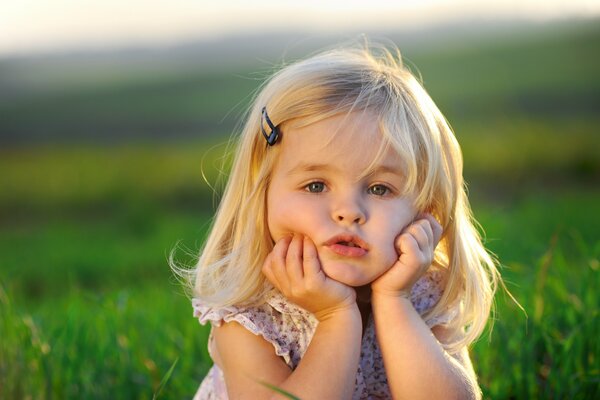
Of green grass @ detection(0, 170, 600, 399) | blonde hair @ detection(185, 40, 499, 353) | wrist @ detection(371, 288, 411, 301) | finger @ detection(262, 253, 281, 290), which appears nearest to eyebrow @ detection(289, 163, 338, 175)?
blonde hair @ detection(185, 40, 499, 353)

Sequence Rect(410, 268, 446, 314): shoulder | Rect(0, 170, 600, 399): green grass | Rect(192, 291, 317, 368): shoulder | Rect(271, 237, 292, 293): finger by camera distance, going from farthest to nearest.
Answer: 1. Rect(0, 170, 600, 399): green grass
2. Rect(410, 268, 446, 314): shoulder
3. Rect(192, 291, 317, 368): shoulder
4. Rect(271, 237, 292, 293): finger

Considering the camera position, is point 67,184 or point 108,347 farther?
point 67,184

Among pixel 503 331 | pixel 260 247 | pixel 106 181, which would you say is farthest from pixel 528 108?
pixel 260 247

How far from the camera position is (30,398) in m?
3.13

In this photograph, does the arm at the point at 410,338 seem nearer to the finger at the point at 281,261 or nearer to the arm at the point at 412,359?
the arm at the point at 412,359

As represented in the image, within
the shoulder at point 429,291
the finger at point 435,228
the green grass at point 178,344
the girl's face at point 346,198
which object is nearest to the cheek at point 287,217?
the girl's face at point 346,198

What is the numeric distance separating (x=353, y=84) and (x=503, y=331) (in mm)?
1291

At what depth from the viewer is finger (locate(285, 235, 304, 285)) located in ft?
7.66

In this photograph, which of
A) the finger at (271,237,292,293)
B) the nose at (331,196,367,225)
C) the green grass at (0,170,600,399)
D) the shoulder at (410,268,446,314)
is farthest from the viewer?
the green grass at (0,170,600,399)

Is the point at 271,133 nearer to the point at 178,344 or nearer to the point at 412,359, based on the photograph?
the point at 412,359

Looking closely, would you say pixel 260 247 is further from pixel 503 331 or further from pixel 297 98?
pixel 503 331

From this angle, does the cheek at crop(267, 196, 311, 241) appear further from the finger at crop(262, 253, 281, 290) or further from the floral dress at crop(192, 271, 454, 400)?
the floral dress at crop(192, 271, 454, 400)

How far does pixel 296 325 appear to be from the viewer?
2.57 meters

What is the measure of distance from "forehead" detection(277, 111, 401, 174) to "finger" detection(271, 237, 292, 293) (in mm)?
204
